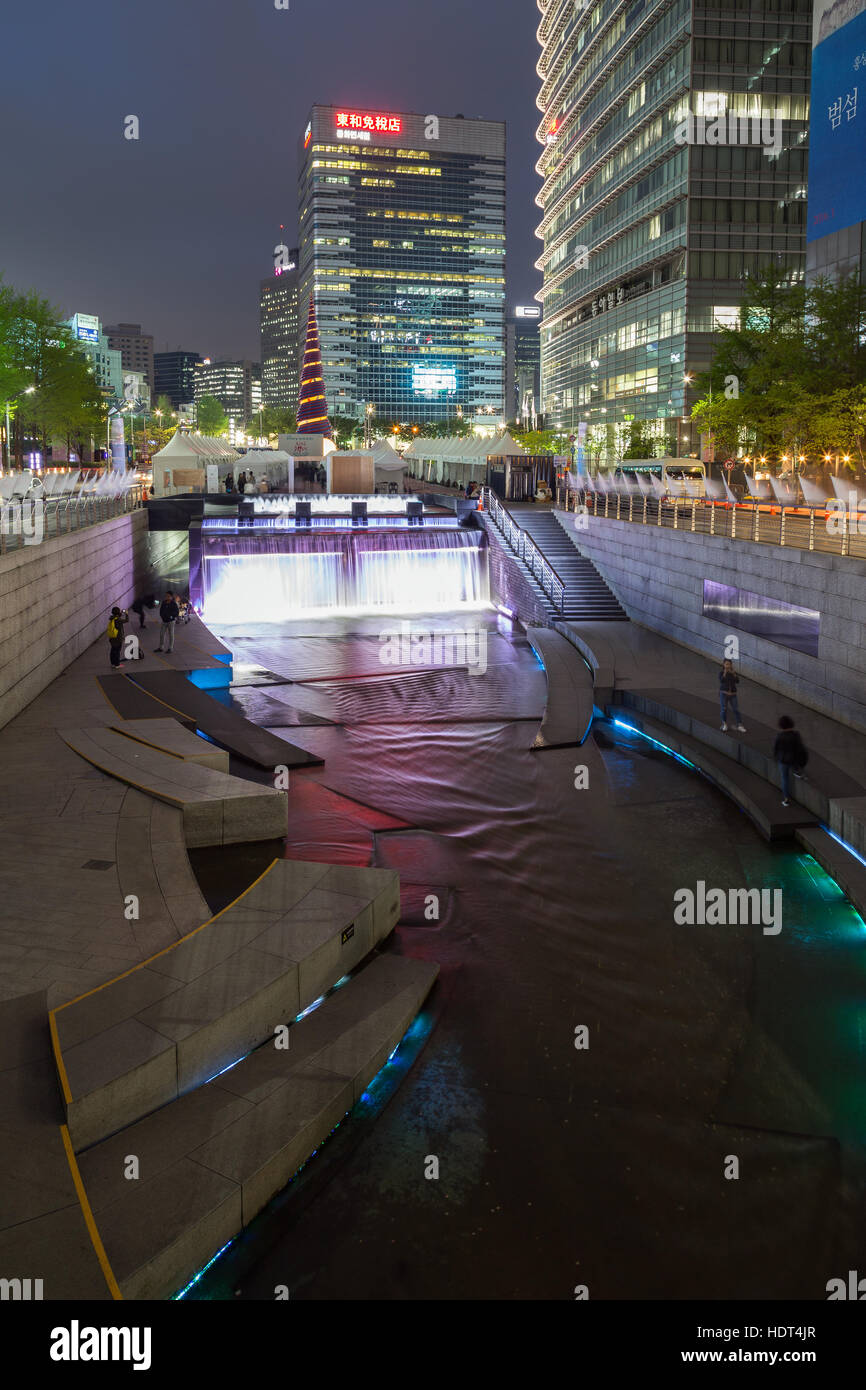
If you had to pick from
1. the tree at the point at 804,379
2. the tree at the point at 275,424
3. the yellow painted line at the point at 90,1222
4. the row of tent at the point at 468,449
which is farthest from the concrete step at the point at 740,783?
the tree at the point at 275,424

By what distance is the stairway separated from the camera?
29.7m

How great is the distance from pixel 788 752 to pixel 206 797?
7708 millimetres

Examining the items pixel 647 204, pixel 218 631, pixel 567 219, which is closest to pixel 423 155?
pixel 567 219

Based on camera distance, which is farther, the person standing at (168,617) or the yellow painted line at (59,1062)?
the person standing at (168,617)

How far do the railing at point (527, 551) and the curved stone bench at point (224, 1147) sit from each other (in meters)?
22.8

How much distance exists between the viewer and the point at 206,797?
11.9 metres

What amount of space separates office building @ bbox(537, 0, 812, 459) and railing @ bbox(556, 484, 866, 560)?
128 ft

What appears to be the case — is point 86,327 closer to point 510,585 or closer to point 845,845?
point 510,585

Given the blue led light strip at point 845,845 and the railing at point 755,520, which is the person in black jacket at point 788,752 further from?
the railing at point 755,520

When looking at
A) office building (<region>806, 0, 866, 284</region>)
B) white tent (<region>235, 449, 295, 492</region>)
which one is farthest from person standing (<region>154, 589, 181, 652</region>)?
office building (<region>806, 0, 866, 284</region>)

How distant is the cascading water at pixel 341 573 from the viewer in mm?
34250

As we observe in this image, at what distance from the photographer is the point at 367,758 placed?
1694cm

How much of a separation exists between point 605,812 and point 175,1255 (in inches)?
394
